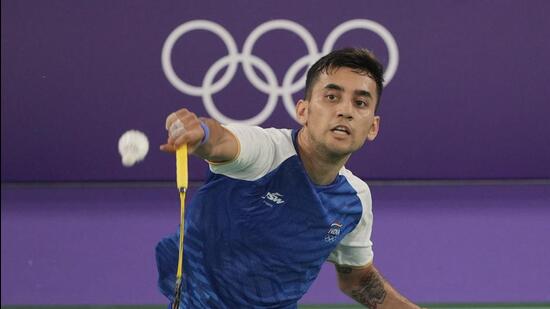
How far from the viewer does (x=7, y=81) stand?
21.5ft

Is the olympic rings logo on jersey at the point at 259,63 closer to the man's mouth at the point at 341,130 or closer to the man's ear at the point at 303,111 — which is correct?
the man's ear at the point at 303,111

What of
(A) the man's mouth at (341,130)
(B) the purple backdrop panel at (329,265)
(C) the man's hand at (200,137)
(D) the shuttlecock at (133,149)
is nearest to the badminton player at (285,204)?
(A) the man's mouth at (341,130)

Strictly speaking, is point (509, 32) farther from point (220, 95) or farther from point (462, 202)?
point (220, 95)

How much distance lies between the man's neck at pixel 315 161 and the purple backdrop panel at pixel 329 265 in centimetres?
200

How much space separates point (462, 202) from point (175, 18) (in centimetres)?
203

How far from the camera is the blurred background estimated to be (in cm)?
646

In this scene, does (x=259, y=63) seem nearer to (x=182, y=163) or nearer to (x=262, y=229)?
(x=262, y=229)

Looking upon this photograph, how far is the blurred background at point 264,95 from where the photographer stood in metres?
6.46

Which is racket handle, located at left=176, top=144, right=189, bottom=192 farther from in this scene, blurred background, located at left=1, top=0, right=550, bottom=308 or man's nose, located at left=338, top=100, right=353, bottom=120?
blurred background, located at left=1, top=0, right=550, bottom=308

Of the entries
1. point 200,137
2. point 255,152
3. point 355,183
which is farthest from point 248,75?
point 200,137

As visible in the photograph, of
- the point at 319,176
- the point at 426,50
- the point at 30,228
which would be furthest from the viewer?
the point at 426,50

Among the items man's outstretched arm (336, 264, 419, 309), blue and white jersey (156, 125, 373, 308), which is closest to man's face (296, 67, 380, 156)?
blue and white jersey (156, 125, 373, 308)

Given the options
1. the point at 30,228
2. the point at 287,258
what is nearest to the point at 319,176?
the point at 287,258

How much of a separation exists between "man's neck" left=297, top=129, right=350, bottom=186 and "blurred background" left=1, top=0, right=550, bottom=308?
2.76 metres
